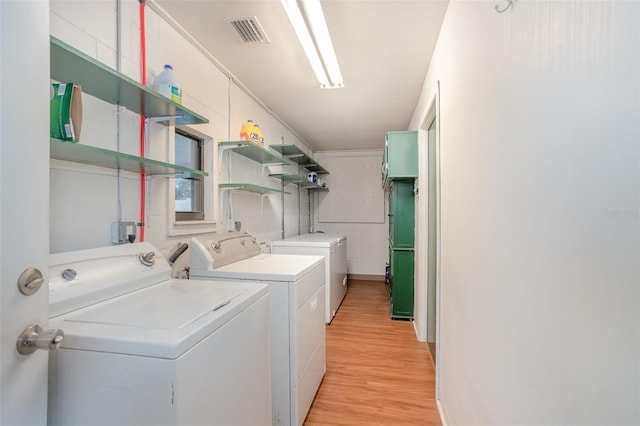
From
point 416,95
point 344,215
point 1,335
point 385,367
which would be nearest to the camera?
point 1,335

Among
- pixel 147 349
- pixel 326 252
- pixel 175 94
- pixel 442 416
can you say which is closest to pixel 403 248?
pixel 326 252

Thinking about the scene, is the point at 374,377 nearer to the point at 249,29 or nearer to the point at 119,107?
the point at 119,107

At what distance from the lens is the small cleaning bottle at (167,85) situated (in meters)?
1.58

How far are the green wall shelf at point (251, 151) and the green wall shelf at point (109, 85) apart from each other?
62cm

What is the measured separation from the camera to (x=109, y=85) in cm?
129

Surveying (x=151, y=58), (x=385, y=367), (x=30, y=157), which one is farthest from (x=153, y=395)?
(x=385, y=367)

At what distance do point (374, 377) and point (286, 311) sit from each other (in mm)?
1177

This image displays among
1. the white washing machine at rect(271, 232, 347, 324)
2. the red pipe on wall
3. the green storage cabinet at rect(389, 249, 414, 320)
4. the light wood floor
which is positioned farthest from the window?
the green storage cabinet at rect(389, 249, 414, 320)

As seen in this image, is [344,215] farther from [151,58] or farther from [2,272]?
[2,272]

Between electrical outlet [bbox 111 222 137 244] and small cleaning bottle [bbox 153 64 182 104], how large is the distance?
702 mm

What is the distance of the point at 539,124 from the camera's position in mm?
747

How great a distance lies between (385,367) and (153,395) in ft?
6.86

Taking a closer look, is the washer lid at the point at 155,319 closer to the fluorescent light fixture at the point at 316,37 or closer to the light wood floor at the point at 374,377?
the light wood floor at the point at 374,377

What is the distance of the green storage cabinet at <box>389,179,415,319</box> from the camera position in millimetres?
3422
